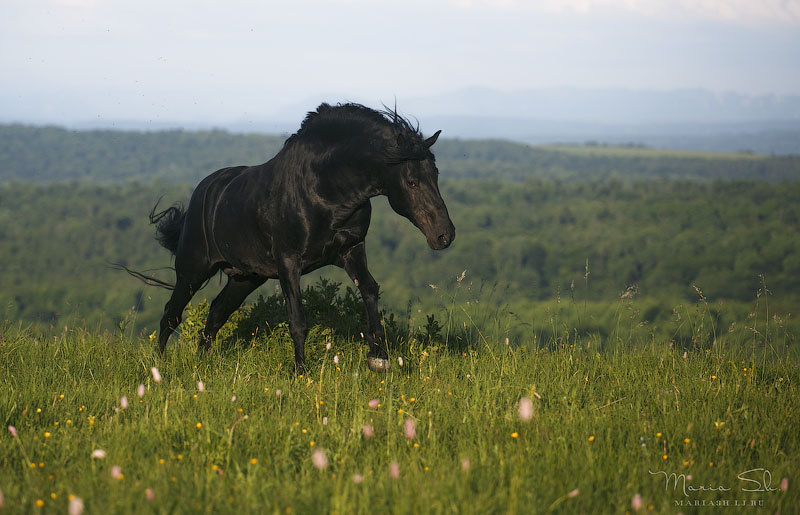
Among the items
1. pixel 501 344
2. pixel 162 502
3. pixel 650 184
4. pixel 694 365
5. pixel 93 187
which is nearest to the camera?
pixel 162 502

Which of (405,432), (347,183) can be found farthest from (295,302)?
(405,432)

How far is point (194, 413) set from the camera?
207 inches

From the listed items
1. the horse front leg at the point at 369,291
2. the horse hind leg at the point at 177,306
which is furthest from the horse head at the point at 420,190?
the horse hind leg at the point at 177,306

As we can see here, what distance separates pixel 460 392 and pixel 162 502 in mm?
2810

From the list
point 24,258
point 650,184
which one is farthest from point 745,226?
point 24,258

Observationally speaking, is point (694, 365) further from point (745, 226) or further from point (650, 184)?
point (650, 184)

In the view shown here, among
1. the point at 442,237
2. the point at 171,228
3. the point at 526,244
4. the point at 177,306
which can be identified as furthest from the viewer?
the point at 526,244

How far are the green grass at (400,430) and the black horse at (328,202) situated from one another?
2.81 ft

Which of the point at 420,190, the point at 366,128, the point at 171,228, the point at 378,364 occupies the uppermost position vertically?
the point at 366,128

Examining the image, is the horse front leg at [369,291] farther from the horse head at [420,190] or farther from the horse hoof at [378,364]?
the horse head at [420,190]

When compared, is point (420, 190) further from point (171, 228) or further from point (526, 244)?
point (526, 244)

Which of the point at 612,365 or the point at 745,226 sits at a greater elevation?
the point at 612,365

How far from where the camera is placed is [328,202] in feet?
22.1

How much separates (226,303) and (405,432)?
3.99 metres
